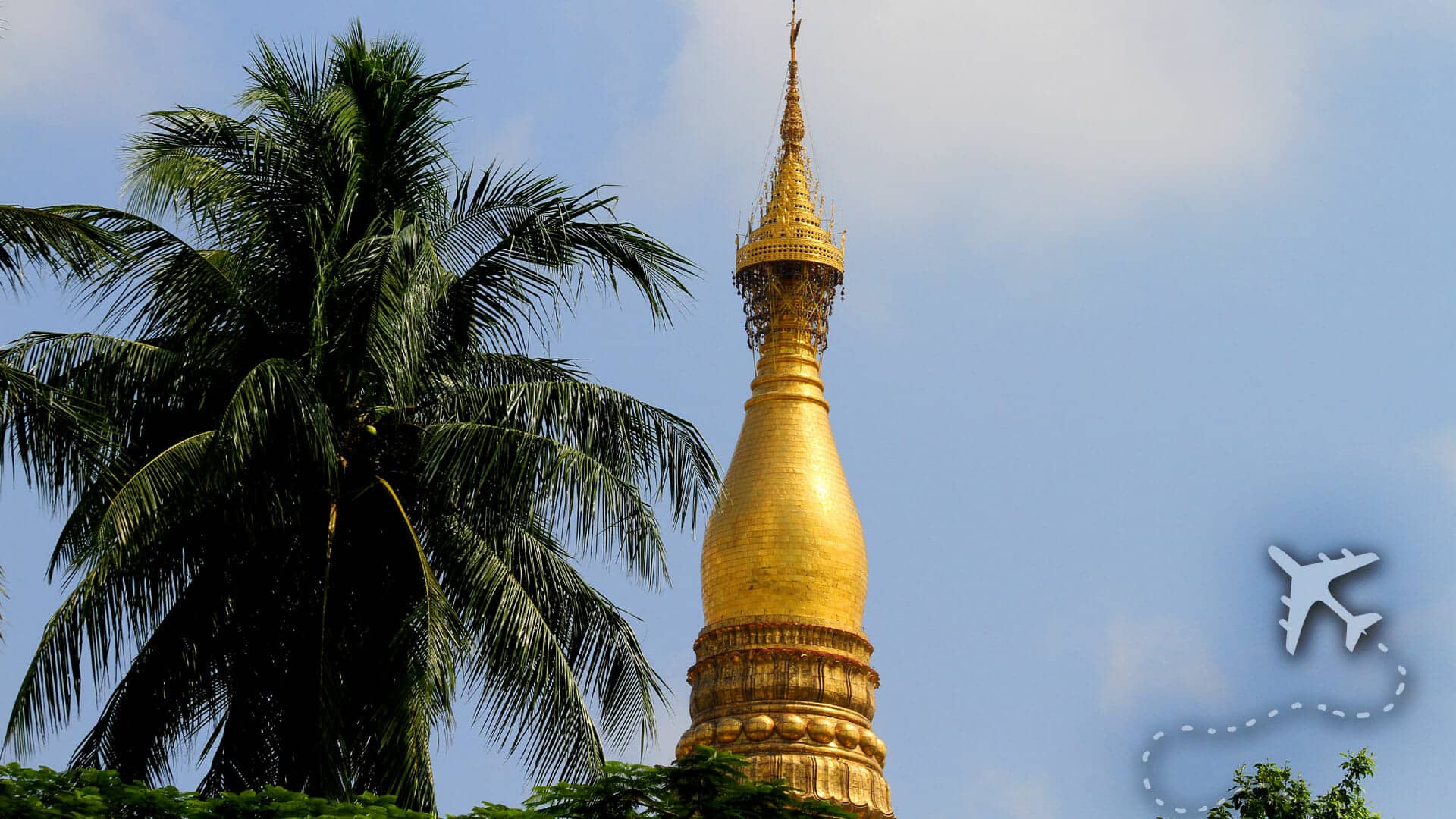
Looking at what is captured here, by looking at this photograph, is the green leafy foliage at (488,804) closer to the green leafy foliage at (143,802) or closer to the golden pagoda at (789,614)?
the green leafy foliage at (143,802)

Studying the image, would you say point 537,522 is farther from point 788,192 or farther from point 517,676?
point 788,192

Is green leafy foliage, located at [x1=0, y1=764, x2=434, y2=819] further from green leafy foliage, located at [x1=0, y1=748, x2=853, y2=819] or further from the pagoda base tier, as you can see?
the pagoda base tier

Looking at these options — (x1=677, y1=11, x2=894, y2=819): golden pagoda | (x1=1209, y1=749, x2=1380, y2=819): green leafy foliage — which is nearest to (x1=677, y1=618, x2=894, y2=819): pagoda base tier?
(x1=677, y1=11, x2=894, y2=819): golden pagoda

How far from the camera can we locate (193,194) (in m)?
18.8

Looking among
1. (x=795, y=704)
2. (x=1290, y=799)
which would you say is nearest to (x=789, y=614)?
(x=795, y=704)

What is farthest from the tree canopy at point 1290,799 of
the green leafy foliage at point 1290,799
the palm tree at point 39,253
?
the palm tree at point 39,253

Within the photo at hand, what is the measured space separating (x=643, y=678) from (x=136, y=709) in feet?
13.4

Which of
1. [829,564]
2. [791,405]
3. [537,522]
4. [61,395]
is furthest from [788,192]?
[61,395]

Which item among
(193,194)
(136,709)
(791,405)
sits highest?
(791,405)

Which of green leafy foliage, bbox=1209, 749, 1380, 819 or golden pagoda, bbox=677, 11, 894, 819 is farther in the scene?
golden pagoda, bbox=677, 11, 894, 819

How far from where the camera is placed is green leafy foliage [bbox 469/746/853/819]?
16.2m

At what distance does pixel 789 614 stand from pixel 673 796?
26790mm

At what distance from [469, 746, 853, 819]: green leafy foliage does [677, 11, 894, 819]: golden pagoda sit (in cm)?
2529

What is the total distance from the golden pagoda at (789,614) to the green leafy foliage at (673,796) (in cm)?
2529
